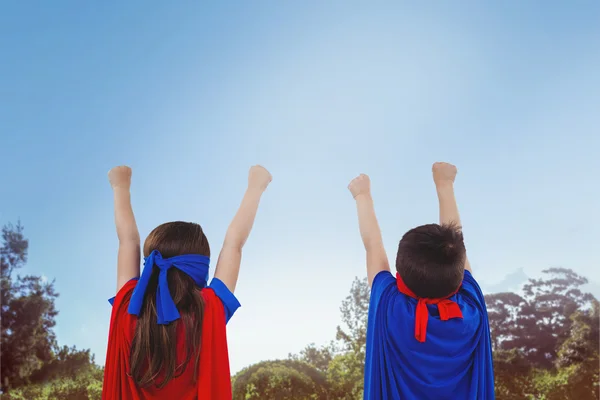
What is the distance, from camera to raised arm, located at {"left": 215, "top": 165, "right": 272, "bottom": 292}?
6.68ft

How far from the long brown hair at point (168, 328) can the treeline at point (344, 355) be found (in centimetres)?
425

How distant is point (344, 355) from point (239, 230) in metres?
4.34

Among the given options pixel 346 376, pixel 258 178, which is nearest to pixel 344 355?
pixel 346 376

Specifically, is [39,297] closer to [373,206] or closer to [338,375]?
[338,375]

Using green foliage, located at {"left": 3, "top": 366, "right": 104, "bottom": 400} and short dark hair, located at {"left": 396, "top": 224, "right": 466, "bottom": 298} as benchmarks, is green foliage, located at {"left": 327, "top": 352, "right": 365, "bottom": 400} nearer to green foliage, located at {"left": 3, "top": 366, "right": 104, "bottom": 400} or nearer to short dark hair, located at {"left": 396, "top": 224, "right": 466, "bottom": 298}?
green foliage, located at {"left": 3, "top": 366, "right": 104, "bottom": 400}

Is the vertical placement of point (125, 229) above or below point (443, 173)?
below

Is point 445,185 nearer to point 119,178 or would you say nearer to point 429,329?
point 429,329

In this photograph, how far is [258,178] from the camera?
7.88 ft

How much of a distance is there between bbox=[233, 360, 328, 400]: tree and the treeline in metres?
0.01

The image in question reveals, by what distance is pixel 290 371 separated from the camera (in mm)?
5914

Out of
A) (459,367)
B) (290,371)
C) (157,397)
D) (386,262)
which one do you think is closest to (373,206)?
(386,262)

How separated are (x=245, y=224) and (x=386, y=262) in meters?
0.57

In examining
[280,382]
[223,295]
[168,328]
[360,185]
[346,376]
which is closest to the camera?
[168,328]

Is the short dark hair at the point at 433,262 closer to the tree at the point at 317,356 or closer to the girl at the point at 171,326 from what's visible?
the girl at the point at 171,326
